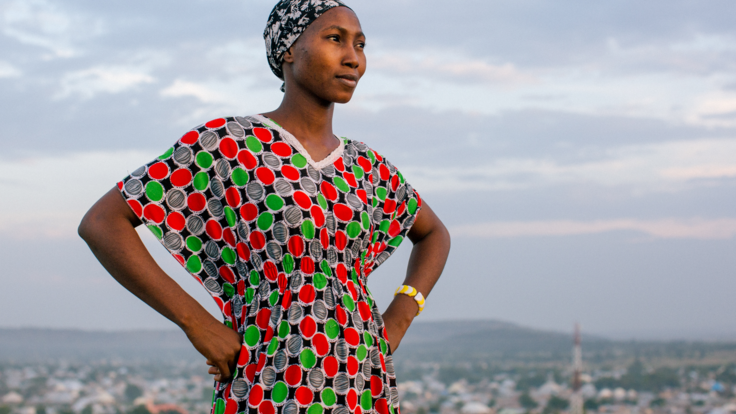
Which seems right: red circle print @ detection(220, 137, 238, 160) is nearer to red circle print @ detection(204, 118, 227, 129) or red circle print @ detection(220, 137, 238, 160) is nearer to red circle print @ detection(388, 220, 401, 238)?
red circle print @ detection(204, 118, 227, 129)

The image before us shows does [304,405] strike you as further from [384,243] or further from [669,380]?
[669,380]

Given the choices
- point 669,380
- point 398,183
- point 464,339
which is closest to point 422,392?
point 464,339

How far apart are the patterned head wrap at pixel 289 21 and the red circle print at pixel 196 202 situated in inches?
17.2

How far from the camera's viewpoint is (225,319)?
1757mm

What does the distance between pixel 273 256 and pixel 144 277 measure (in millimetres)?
292

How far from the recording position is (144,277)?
154cm

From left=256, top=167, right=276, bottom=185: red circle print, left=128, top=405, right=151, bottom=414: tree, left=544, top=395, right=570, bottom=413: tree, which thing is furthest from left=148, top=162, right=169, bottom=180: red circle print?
left=544, top=395, right=570, bottom=413: tree

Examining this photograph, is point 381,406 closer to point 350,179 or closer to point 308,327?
point 308,327

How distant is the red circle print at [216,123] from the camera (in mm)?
1717

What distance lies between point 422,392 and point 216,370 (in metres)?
63.1

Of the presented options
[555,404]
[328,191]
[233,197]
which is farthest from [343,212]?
[555,404]

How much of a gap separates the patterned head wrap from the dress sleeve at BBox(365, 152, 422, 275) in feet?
1.33

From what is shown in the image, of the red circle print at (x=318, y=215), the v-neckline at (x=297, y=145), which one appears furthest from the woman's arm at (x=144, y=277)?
the v-neckline at (x=297, y=145)

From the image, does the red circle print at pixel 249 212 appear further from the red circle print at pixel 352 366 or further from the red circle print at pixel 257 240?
the red circle print at pixel 352 366
